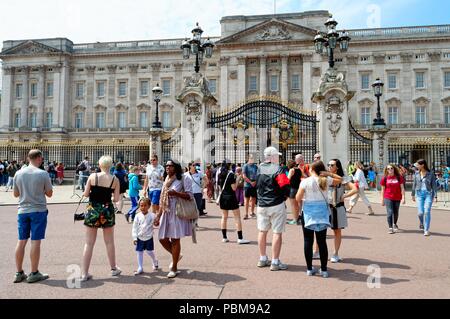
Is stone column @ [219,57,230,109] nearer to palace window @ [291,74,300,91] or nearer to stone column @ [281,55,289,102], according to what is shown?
stone column @ [281,55,289,102]

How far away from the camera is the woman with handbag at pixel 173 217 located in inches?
222

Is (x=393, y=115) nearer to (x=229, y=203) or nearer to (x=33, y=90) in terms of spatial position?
(x=229, y=203)

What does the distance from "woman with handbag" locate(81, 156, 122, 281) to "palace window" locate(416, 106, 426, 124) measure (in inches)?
2020

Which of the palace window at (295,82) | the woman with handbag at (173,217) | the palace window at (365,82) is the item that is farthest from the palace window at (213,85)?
the woman with handbag at (173,217)

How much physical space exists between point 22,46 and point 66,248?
60979 mm

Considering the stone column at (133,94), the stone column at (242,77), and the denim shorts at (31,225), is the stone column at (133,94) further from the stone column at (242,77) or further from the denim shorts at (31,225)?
the denim shorts at (31,225)

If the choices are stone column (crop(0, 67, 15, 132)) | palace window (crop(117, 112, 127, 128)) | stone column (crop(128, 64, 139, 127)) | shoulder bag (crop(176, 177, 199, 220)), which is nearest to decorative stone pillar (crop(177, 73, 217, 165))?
shoulder bag (crop(176, 177, 199, 220))

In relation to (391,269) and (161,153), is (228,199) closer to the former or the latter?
(391,269)

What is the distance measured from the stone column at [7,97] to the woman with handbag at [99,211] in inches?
2435

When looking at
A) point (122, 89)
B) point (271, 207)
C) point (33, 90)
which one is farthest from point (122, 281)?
point (33, 90)

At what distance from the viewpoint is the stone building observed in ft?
158

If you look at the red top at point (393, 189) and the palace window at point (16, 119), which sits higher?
the palace window at point (16, 119)

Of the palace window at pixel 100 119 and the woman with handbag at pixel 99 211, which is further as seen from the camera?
the palace window at pixel 100 119

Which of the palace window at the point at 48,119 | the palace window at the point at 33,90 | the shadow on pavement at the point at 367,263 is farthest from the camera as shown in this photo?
the palace window at the point at 33,90
